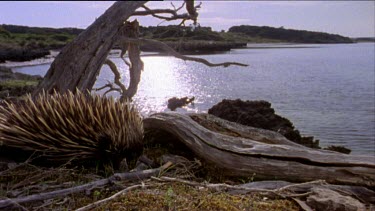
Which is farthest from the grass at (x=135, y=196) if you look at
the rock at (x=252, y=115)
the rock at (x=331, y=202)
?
the rock at (x=252, y=115)

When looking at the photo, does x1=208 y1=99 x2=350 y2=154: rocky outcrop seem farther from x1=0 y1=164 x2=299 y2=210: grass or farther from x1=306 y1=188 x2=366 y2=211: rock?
x1=0 y1=164 x2=299 y2=210: grass

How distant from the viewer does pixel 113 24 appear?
25.7 ft

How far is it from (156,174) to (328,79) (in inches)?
1229

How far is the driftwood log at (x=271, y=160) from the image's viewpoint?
5535 millimetres

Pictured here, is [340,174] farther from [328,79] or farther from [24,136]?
[328,79]

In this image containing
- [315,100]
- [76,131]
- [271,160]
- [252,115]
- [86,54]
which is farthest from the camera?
[315,100]

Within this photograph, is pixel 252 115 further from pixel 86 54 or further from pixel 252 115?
pixel 86 54

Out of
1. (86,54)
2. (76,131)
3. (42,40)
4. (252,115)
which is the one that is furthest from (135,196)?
(42,40)

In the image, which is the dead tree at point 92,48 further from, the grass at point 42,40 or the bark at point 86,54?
the grass at point 42,40

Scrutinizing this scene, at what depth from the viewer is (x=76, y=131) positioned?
5.46 m

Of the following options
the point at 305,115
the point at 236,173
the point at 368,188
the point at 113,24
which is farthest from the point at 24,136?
the point at 305,115

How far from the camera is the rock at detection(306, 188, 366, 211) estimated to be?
14.6 feet

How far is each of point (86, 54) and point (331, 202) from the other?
14.5 feet

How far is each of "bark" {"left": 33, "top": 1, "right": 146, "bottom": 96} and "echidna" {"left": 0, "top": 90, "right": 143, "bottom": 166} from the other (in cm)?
189
